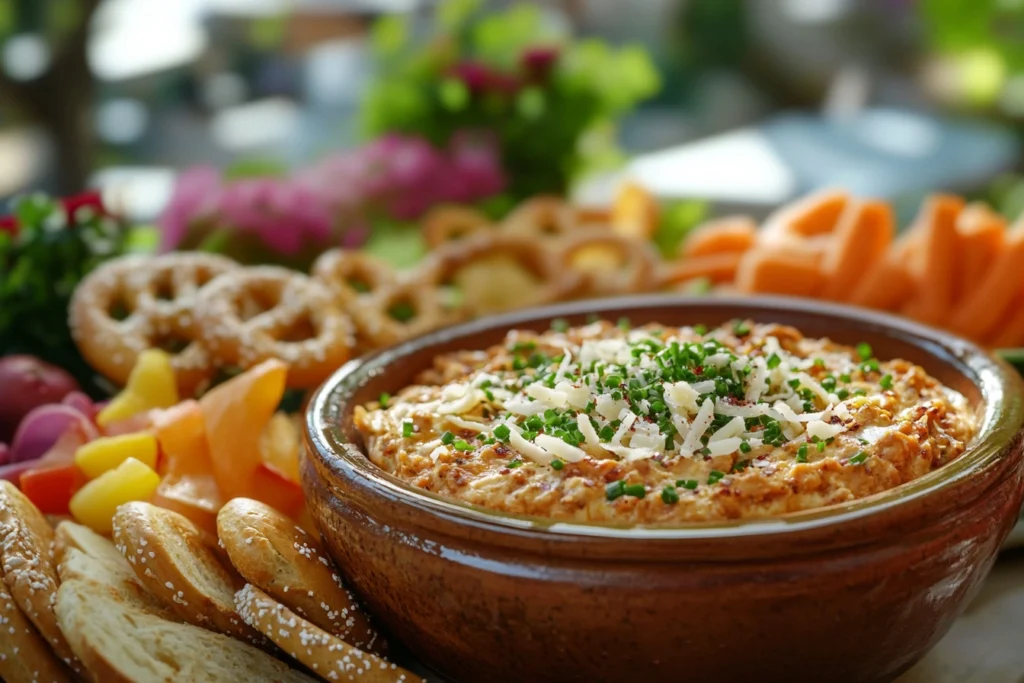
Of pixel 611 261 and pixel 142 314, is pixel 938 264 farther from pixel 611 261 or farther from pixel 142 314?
pixel 142 314

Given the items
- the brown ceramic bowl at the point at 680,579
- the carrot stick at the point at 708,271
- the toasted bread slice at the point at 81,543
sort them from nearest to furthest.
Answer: the brown ceramic bowl at the point at 680,579 < the toasted bread slice at the point at 81,543 < the carrot stick at the point at 708,271

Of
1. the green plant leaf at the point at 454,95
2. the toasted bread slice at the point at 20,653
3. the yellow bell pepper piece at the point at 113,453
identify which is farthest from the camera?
the green plant leaf at the point at 454,95

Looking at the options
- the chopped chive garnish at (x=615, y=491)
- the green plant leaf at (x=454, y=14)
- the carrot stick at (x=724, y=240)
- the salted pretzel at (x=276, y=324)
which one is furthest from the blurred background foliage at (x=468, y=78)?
the chopped chive garnish at (x=615, y=491)

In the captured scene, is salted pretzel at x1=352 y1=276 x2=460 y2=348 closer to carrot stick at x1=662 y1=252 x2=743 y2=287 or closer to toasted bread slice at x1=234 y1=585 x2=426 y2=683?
carrot stick at x1=662 y1=252 x2=743 y2=287

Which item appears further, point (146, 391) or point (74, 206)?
point (74, 206)

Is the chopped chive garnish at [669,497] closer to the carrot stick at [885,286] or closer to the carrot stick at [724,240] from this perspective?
the carrot stick at [885,286]

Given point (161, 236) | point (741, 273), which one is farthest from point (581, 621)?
point (161, 236)

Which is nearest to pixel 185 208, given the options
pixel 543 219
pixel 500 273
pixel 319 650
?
pixel 500 273

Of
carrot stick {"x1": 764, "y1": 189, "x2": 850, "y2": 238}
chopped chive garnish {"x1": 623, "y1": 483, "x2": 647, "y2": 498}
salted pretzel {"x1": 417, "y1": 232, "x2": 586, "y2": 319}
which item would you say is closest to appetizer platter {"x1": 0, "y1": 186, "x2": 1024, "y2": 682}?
chopped chive garnish {"x1": 623, "y1": 483, "x2": 647, "y2": 498}
